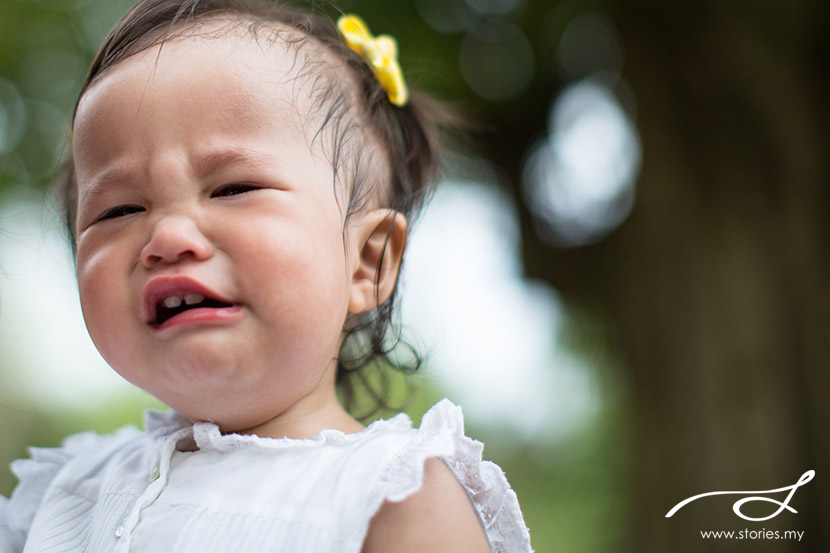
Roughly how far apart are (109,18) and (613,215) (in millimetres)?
3073

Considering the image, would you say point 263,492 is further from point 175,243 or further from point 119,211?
point 119,211

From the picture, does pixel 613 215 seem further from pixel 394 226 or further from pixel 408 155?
pixel 394 226

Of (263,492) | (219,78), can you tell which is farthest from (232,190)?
(263,492)

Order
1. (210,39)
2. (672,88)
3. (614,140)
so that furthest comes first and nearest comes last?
(614,140)
(672,88)
(210,39)

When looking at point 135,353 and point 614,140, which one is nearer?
point 135,353

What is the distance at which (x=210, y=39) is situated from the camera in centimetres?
100

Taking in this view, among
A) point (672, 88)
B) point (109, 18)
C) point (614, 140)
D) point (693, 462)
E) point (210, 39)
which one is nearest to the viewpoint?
point (210, 39)

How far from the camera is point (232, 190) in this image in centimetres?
95

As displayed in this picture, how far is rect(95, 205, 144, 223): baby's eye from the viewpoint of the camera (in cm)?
96

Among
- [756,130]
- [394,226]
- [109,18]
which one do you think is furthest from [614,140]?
[109,18]

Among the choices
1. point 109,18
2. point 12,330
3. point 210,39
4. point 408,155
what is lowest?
point 12,330

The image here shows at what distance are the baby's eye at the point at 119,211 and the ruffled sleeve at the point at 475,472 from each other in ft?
1.58

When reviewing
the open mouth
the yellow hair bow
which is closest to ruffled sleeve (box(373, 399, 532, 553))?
the open mouth

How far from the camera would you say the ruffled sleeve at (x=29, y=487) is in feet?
3.73
